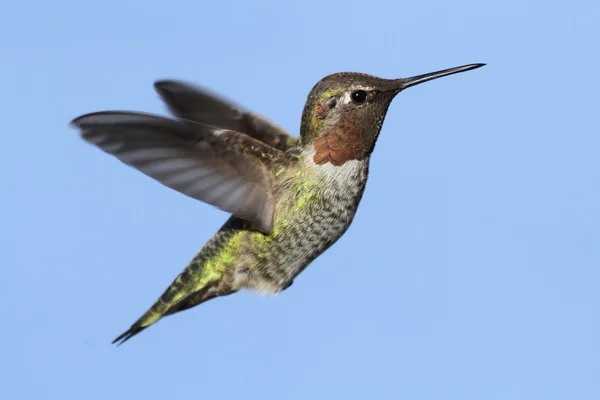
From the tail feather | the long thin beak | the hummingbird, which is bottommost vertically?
the tail feather

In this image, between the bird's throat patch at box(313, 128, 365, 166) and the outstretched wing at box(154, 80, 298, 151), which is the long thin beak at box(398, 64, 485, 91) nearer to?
the bird's throat patch at box(313, 128, 365, 166)

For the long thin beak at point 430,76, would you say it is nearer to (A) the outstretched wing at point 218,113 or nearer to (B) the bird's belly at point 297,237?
(B) the bird's belly at point 297,237

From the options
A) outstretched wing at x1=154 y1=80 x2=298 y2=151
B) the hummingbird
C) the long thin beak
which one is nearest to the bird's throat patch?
the hummingbird

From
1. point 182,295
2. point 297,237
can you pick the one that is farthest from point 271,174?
point 182,295

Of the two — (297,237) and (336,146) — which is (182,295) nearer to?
(297,237)

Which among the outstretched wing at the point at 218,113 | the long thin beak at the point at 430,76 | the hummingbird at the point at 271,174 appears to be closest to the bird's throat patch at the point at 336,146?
the hummingbird at the point at 271,174

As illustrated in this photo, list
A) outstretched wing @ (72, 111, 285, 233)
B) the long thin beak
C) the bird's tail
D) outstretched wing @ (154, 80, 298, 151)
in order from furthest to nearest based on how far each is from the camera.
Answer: outstretched wing @ (154, 80, 298, 151)
the bird's tail
the long thin beak
outstretched wing @ (72, 111, 285, 233)
